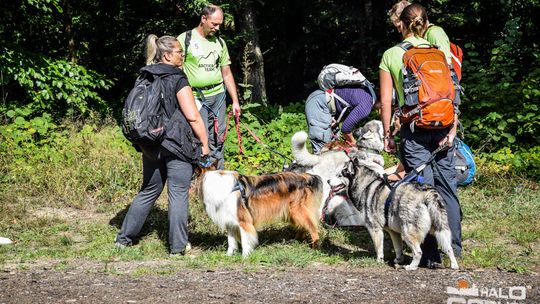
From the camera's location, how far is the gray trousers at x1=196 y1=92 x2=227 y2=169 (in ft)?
21.8

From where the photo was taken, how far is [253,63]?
1154 centimetres

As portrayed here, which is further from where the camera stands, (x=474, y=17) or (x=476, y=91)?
(x=474, y=17)

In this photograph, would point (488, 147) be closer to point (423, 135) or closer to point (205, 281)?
point (423, 135)

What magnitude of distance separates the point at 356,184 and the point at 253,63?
6456 millimetres

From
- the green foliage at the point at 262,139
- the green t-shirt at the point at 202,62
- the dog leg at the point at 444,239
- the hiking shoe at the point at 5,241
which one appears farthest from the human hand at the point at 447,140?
the hiking shoe at the point at 5,241

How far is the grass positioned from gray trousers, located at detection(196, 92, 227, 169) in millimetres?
798

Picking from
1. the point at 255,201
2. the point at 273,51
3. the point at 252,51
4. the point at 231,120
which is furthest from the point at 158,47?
the point at 273,51

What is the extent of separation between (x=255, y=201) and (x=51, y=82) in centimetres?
611

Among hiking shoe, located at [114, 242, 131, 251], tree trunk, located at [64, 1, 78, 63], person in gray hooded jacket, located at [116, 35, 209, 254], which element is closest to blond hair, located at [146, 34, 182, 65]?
person in gray hooded jacket, located at [116, 35, 209, 254]

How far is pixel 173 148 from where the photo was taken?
18.1 ft

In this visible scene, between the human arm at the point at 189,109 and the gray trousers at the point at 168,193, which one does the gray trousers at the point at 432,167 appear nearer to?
the human arm at the point at 189,109

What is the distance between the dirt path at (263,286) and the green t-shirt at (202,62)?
7.24 ft

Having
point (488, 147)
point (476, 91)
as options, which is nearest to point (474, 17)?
point (476, 91)

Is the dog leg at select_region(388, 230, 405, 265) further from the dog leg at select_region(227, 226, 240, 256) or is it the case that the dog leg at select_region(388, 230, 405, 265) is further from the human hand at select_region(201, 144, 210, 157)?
the human hand at select_region(201, 144, 210, 157)
